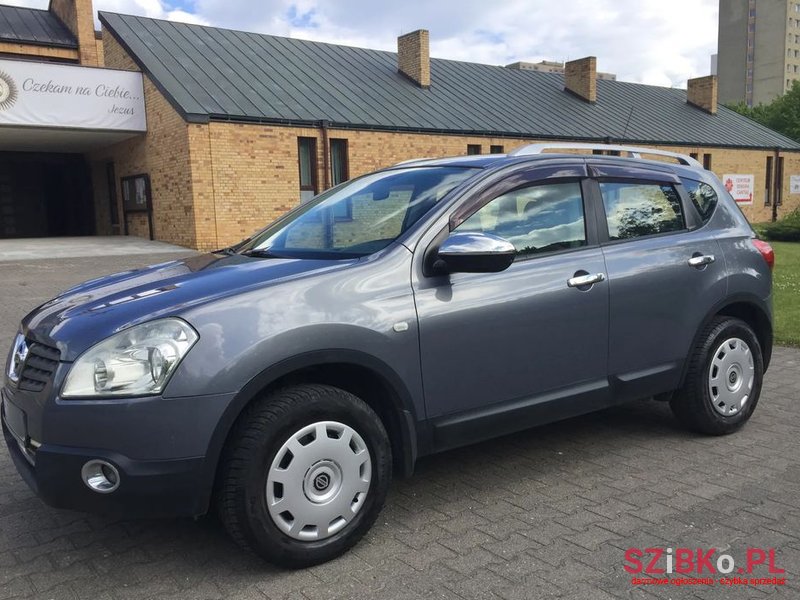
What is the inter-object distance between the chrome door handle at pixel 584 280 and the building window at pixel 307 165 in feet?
57.2

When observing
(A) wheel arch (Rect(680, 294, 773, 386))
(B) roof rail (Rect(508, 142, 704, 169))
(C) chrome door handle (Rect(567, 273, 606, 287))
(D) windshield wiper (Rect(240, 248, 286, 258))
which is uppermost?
(B) roof rail (Rect(508, 142, 704, 169))

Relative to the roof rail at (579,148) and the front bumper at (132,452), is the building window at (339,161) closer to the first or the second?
the roof rail at (579,148)

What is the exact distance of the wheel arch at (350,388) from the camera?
2594 millimetres

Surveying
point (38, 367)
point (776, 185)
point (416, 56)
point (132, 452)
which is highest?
point (416, 56)

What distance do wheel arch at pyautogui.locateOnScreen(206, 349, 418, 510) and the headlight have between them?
0.91 feet

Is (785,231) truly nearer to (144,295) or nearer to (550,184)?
(550,184)

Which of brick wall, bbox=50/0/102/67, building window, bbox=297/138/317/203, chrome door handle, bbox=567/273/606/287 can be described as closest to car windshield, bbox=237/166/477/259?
chrome door handle, bbox=567/273/606/287

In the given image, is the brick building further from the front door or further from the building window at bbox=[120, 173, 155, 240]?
the front door

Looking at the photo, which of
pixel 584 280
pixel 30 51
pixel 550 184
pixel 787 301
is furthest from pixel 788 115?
pixel 584 280

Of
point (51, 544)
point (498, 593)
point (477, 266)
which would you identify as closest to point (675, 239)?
point (477, 266)

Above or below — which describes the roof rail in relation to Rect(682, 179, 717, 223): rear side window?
above

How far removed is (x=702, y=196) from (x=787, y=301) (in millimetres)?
6179

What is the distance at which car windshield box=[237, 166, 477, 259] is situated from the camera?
10.9ft

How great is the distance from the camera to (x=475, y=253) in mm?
2965
